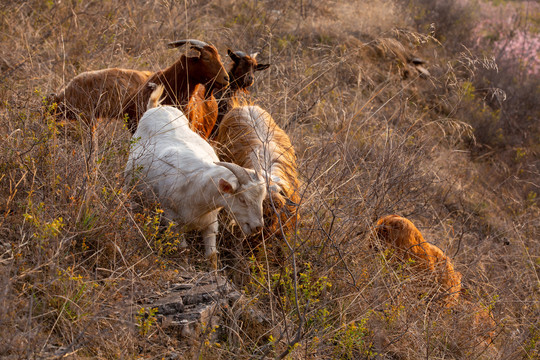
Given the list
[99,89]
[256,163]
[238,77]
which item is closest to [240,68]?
[238,77]

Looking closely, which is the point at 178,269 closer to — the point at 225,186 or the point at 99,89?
the point at 225,186

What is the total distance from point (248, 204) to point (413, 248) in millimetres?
1621

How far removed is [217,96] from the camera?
7234 mm

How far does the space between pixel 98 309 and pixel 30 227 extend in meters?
0.72

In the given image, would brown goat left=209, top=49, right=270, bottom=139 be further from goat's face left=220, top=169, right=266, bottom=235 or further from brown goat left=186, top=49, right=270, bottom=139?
goat's face left=220, top=169, right=266, bottom=235

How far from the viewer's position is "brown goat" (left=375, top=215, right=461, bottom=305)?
4.71 m

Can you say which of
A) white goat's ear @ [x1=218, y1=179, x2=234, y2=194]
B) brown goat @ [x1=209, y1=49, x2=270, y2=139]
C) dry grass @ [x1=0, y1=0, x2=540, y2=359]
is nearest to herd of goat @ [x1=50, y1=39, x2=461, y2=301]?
white goat's ear @ [x1=218, y1=179, x2=234, y2=194]

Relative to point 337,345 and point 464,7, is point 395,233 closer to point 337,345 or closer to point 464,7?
point 337,345

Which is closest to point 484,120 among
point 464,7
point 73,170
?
point 464,7

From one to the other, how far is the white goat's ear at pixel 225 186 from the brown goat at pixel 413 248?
4.59ft

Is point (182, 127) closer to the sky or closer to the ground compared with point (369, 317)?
closer to the sky

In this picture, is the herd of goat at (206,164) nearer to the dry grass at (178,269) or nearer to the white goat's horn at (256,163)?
the white goat's horn at (256,163)

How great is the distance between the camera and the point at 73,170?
153 inches

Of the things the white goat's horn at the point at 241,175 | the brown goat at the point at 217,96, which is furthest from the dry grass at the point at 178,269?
A: the brown goat at the point at 217,96
